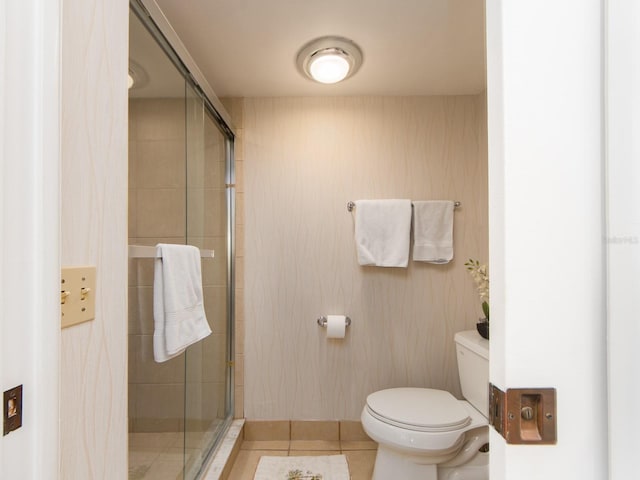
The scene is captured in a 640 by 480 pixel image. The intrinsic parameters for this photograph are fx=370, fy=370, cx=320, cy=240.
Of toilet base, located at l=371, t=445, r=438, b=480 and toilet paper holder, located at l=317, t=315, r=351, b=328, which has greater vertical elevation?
toilet paper holder, located at l=317, t=315, r=351, b=328

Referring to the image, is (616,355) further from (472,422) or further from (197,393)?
(197,393)

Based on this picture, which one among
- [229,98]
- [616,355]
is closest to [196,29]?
[229,98]

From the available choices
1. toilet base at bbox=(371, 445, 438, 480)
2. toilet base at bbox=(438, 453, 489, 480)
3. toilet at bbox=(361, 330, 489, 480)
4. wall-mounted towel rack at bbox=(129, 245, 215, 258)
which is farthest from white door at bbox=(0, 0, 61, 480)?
toilet base at bbox=(438, 453, 489, 480)

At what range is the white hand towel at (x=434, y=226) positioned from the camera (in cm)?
212

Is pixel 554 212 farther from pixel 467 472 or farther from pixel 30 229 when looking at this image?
pixel 467 472

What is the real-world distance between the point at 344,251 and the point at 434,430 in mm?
1028

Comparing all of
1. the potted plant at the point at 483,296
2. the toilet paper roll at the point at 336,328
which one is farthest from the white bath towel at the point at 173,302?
the potted plant at the point at 483,296

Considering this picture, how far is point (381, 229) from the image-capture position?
2104 millimetres

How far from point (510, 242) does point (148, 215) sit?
1.08m

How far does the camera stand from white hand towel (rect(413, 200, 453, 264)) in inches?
83.7

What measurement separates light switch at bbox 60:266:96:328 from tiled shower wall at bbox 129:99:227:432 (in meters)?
0.43

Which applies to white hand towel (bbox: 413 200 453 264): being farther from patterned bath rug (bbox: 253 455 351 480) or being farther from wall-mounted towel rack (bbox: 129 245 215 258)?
wall-mounted towel rack (bbox: 129 245 215 258)

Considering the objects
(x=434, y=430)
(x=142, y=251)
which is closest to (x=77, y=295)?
(x=142, y=251)

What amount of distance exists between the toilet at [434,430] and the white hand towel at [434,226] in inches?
21.3
